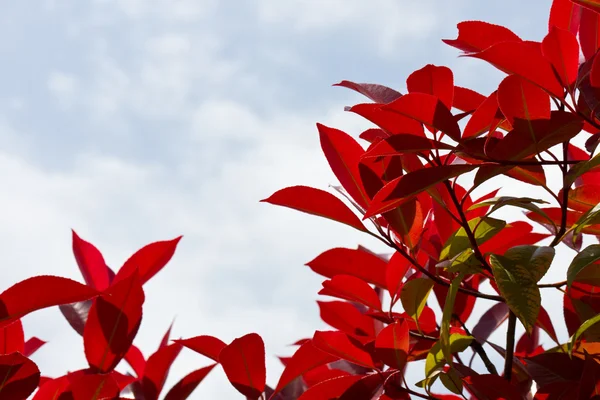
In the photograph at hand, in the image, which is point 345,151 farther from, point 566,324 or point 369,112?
point 566,324

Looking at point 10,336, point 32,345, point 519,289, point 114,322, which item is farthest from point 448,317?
point 32,345

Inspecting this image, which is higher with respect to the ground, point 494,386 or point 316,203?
point 316,203

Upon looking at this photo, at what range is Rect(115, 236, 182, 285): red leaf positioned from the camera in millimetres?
1136

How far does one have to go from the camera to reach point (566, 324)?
1160mm

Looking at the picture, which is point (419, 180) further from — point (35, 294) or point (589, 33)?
point (35, 294)

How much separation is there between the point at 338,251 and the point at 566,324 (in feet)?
1.30

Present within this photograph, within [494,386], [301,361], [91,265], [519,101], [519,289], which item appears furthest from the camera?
[91,265]

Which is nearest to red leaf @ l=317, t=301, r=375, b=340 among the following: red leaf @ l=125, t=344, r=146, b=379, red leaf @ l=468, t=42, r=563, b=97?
red leaf @ l=125, t=344, r=146, b=379

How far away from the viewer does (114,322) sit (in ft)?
3.35

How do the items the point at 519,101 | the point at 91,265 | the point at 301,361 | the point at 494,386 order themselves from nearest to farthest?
the point at 519,101
the point at 494,386
the point at 301,361
the point at 91,265

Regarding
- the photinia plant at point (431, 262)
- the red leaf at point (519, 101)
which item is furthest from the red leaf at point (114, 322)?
the red leaf at point (519, 101)

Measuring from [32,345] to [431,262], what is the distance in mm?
709

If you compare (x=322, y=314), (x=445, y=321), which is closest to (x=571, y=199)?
(x=445, y=321)

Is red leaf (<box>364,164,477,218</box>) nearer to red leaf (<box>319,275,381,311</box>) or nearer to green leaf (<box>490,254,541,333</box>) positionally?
green leaf (<box>490,254,541,333</box>)
